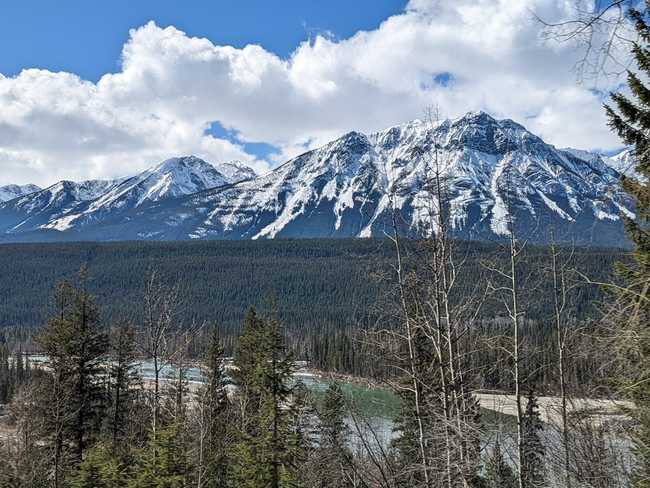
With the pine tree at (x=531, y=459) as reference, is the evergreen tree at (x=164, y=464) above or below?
below

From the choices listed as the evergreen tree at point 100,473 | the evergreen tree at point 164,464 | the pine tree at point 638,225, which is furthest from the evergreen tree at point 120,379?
the pine tree at point 638,225

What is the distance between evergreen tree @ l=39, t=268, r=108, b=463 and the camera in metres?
24.8

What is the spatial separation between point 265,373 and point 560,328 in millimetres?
12975

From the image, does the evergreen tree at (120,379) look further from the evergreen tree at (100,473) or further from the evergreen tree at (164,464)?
the evergreen tree at (164,464)

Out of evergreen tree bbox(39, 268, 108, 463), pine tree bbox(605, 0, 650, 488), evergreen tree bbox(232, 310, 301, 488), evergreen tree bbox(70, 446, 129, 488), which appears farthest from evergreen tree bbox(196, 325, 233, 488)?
pine tree bbox(605, 0, 650, 488)

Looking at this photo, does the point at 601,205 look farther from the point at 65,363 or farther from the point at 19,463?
the point at 65,363

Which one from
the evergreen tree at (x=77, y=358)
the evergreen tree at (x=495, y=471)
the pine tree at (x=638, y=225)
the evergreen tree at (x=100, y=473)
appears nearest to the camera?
the pine tree at (x=638, y=225)

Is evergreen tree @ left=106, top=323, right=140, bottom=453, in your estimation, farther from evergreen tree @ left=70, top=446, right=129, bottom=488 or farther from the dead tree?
the dead tree

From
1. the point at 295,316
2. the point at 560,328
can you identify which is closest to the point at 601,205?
the point at 560,328

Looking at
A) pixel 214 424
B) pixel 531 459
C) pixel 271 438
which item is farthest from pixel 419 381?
pixel 214 424

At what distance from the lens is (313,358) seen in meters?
112

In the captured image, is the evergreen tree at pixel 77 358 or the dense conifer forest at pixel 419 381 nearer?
the dense conifer forest at pixel 419 381

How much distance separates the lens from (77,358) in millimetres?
25625

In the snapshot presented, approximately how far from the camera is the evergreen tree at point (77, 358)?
24.8 meters
